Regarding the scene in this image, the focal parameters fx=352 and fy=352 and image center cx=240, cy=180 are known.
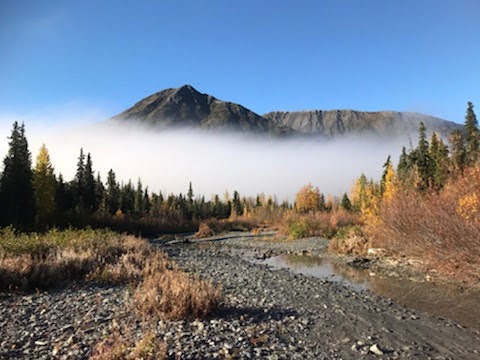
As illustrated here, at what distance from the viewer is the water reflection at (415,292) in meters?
13.7

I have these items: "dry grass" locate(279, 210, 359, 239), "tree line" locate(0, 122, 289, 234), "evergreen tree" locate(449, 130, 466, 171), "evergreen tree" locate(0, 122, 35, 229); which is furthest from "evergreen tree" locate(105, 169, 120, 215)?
"evergreen tree" locate(449, 130, 466, 171)

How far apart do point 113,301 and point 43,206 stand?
5673 cm

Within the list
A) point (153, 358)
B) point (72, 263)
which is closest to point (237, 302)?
point (153, 358)

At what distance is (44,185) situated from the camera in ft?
204

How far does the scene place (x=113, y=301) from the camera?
11867 mm

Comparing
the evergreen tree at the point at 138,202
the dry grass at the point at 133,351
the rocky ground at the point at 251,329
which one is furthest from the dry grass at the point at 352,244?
the evergreen tree at the point at 138,202

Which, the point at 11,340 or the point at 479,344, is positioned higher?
the point at 11,340

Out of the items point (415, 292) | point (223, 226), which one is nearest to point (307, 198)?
point (223, 226)

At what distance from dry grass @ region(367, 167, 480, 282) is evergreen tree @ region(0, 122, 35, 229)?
50111 millimetres

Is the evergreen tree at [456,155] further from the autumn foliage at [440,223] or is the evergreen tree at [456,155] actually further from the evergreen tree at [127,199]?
the evergreen tree at [127,199]

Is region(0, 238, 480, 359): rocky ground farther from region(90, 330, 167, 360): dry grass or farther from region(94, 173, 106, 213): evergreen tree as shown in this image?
region(94, 173, 106, 213): evergreen tree

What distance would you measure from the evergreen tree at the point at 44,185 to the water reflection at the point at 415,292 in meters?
49.8

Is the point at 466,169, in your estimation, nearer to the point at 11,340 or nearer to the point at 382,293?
the point at 382,293

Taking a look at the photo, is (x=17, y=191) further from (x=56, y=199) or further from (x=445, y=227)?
(x=445, y=227)
